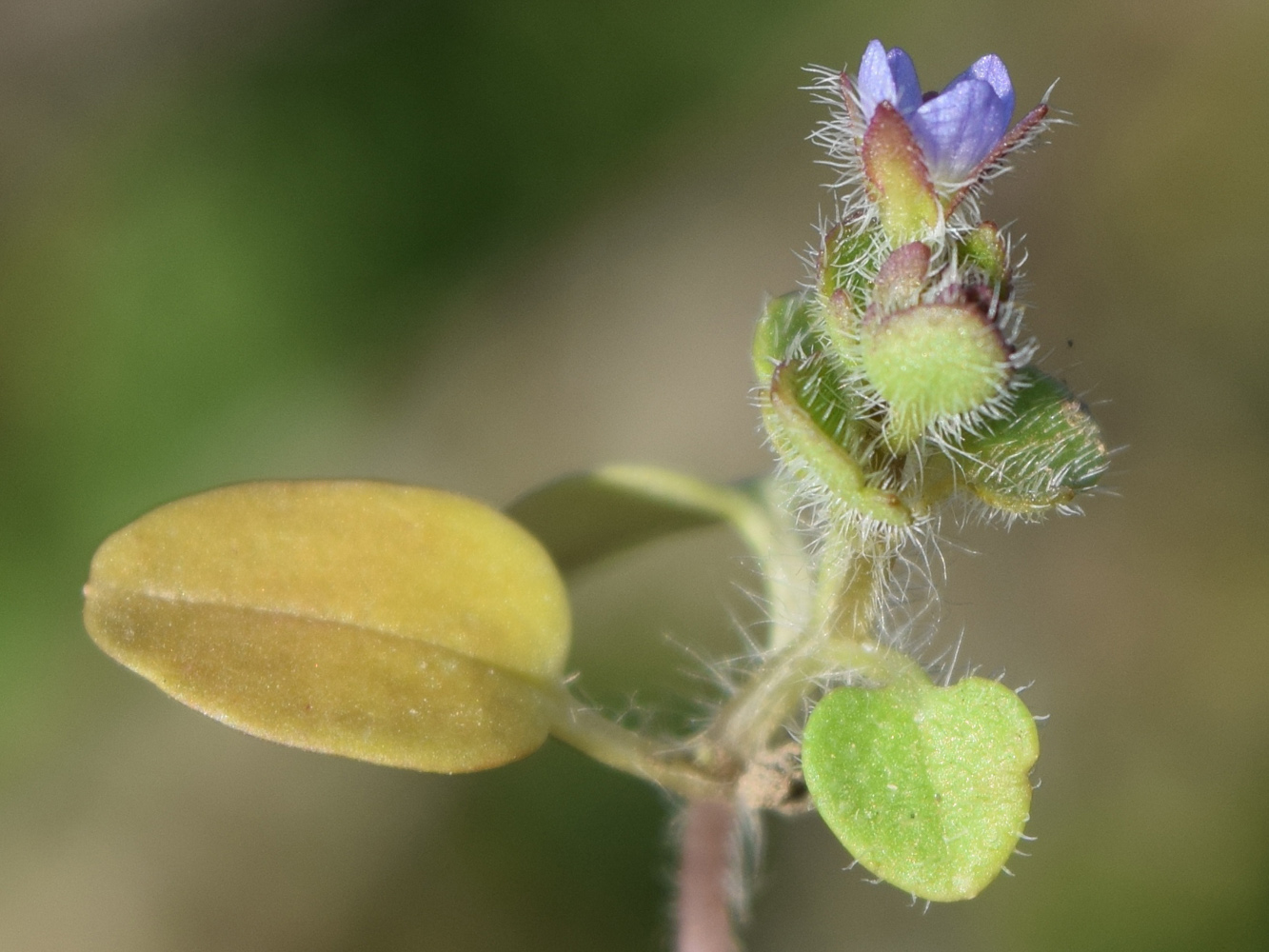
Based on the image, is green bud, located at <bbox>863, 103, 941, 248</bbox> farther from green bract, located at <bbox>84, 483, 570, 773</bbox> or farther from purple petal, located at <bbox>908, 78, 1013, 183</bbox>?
green bract, located at <bbox>84, 483, 570, 773</bbox>

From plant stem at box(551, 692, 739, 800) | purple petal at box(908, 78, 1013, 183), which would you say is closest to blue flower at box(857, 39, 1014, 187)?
purple petal at box(908, 78, 1013, 183)

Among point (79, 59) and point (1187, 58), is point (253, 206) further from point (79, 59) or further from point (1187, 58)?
point (1187, 58)

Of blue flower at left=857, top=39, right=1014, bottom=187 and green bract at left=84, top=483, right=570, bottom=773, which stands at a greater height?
blue flower at left=857, top=39, right=1014, bottom=187

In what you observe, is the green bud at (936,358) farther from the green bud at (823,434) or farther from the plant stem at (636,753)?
the plant stem at (636,753)

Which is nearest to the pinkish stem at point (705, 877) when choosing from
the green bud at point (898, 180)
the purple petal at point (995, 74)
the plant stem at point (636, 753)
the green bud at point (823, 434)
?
the plant stem at point (636, 753)

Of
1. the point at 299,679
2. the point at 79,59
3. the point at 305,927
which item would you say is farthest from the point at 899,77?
the point at 79,59

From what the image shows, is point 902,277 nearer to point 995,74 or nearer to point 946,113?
point 946,113

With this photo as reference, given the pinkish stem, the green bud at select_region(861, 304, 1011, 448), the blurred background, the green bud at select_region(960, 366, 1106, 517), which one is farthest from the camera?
the blurred background

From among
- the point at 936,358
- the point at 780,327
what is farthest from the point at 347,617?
the point at 936,358
